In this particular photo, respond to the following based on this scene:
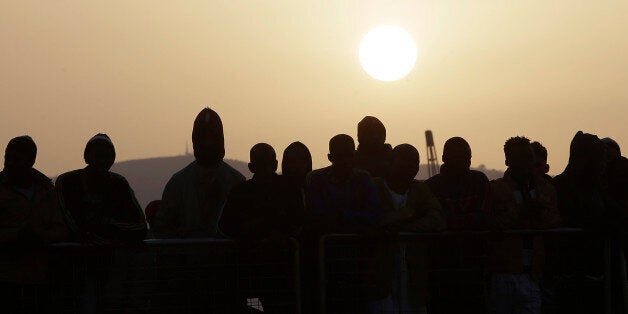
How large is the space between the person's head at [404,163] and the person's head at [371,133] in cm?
97

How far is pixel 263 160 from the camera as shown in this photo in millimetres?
9117

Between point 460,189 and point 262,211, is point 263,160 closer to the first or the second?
point 262,211

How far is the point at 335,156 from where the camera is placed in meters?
9.26

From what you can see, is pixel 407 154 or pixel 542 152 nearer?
pixel 407 154

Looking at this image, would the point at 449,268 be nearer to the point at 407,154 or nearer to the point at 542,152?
the point at 407,154

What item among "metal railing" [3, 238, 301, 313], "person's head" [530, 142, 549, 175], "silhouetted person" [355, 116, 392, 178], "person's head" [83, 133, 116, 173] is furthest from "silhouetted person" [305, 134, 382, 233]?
"person's head" [530, 142, 549, 175]

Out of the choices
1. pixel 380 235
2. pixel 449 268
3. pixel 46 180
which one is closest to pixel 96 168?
pixel 46 180

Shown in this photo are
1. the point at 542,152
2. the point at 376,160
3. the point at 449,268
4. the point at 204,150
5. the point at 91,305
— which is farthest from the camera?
the point at 542,152

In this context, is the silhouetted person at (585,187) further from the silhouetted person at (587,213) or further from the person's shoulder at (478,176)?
the person's shoulder at (478,176)

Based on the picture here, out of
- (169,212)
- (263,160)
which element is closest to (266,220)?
(263,160)

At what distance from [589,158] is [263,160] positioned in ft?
9.53

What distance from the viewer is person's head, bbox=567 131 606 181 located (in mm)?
9289

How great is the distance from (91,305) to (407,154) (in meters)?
3.07

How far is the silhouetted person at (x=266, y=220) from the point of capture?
863 centimetres
